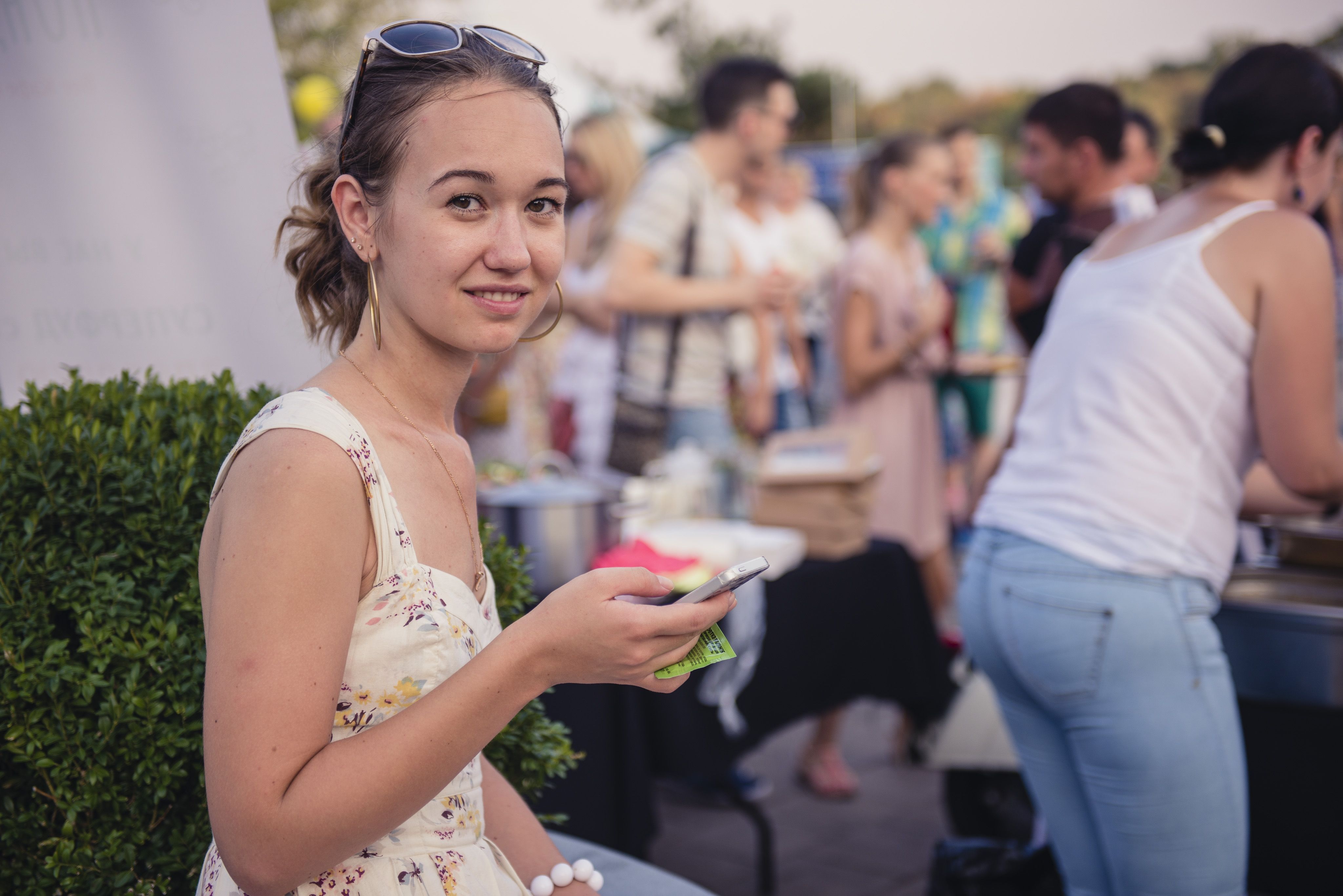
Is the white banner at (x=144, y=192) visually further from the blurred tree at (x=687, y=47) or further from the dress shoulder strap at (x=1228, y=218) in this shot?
the blurred tree at (x=687, y=47)

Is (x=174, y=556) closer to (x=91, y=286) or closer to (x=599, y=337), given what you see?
(x=91, y=286)

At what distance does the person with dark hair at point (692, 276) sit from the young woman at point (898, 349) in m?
0.78

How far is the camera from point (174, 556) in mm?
1430

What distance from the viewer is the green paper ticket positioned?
107 cm

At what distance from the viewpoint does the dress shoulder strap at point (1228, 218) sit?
1960mm

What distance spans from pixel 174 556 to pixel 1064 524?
1549 millimetres

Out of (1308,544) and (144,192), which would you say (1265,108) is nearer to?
(1308,544)

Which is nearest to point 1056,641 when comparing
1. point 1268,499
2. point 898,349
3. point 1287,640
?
point 1287,640

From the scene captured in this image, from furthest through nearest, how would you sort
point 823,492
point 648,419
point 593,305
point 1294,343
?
1. point 593,305
2. point 648,419
3. point 823,492
4. point 1294,343

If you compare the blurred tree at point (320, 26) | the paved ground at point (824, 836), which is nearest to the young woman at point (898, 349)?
the paved ground at point (824, 836)

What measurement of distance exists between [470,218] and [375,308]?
0.58 ft

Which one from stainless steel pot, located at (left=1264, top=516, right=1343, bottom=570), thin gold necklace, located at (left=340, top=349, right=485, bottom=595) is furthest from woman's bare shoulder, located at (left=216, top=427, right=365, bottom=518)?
stainless steel pot, located at (left=1264, top=516, right=1343, bottom=570)

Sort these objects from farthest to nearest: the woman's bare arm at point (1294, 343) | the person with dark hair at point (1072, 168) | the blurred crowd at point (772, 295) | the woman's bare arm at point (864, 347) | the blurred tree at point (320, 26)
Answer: the blurred tree at point (320, 26) → the woman's bare arm at point (864, 347) → the blurred crowd at point (772, 295) → the person with dark hair at point (1072, 168) → the woman's bare arm at point (1294, 343)

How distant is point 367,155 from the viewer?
1228mm
